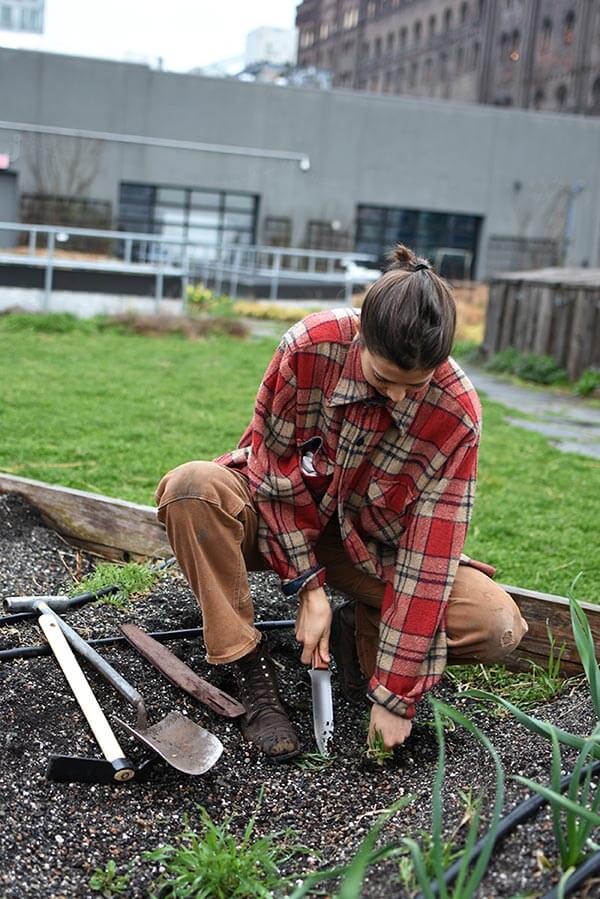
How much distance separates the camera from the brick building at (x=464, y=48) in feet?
144

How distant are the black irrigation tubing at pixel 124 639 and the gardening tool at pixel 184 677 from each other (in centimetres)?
7

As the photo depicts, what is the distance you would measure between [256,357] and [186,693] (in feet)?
26.9

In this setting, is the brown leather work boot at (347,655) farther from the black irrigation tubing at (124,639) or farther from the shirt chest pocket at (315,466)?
the shirt chest pocket at (315,466)

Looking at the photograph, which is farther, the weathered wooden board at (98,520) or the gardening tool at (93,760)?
the weathered wooden board at (98,520)

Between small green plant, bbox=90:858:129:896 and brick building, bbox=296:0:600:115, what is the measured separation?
148 feet

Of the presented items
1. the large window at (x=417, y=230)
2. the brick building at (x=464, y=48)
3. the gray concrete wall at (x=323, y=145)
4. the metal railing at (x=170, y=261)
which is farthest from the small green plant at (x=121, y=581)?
the brick building at (x=464, y=48)

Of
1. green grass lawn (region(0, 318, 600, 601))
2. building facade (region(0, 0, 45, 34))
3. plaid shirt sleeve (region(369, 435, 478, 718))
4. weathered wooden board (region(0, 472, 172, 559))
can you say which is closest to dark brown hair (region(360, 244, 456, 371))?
plaid shirt sleeve (region(369, 435, 478, 718))

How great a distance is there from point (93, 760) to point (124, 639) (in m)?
0.72

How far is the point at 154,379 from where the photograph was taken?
871 cm

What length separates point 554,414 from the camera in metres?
8.88

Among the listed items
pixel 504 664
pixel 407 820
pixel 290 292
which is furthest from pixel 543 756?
pixel 290 292

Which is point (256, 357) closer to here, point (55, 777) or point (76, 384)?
point (76, 384)

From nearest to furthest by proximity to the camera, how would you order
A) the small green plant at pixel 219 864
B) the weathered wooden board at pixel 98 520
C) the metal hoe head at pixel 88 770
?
the small green plant at pixel 219 864, the metal hoe head at pixel 88 770, the weathered wooden board at pixel 98 520

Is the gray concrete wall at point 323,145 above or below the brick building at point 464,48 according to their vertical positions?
below
